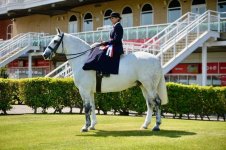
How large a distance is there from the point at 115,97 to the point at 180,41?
6.25 meters

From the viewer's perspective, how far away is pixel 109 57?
11531 millimetres

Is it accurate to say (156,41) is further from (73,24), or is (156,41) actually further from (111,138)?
(73,24)

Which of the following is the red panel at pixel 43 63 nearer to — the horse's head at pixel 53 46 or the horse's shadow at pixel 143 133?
the horse's head at pixel 53 46

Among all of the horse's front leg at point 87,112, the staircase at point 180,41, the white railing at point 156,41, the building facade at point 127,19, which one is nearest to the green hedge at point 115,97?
the staircase at point 180,41

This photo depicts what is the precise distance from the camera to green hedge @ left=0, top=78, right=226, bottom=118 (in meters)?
17.4

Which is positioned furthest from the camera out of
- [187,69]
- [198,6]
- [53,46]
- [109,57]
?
[198,6]

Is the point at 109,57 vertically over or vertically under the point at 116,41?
under

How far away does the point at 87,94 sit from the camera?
11.8 meters

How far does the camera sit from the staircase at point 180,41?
21.8 m

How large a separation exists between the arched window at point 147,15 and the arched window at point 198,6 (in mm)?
4256

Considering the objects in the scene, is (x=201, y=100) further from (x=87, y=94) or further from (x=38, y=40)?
(x=38, y=40)

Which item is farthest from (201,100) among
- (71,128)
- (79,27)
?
(79,27)

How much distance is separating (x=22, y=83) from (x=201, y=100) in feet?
26.5

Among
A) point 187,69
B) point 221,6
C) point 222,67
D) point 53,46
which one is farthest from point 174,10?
point 53,46
